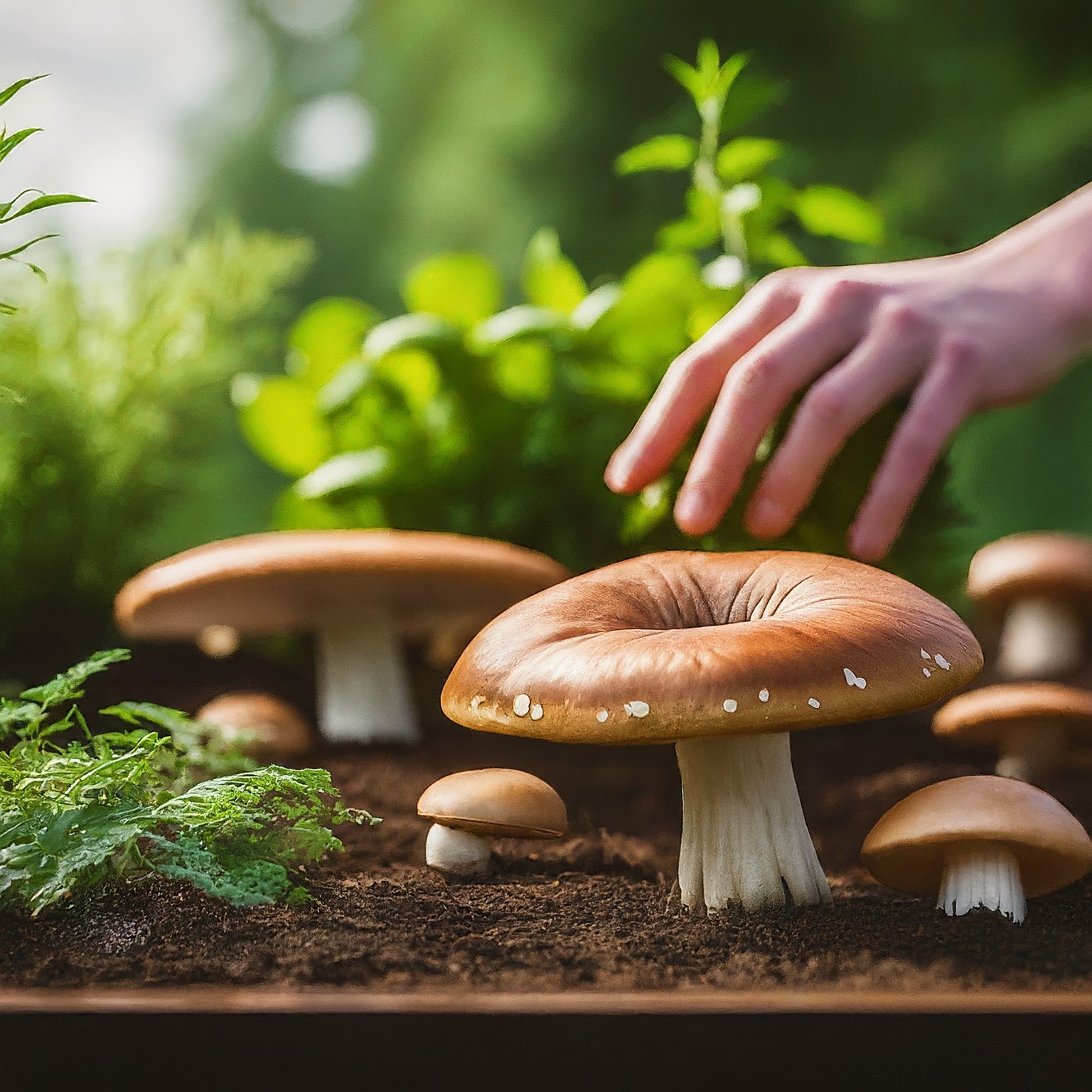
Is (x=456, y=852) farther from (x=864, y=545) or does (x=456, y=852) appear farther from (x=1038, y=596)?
(x=1038, y=596)

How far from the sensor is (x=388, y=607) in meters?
1.91

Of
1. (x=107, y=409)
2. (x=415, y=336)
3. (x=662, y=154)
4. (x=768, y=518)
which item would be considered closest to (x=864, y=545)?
(x=768, y=518)

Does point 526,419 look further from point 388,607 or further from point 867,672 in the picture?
point 867,672

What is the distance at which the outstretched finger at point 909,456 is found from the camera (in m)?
1.20

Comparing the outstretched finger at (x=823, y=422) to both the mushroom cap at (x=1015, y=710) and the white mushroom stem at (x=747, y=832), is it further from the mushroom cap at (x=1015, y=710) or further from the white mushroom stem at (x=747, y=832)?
the mushroom cap at (x=1015, y=710)

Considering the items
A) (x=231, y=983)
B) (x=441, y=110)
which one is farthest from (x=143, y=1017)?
(x=441, y=110)

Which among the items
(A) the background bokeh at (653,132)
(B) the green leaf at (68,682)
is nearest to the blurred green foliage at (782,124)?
(A) the background bokeh at (653,132)

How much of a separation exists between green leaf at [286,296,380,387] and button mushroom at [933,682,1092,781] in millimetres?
1492

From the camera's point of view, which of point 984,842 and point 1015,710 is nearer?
point 984,842

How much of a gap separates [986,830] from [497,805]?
480 mm

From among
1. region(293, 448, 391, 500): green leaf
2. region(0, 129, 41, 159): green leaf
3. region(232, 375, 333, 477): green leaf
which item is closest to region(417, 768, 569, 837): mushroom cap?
region(0, 129, 41, 159): green leaf

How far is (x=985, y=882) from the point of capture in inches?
39.7

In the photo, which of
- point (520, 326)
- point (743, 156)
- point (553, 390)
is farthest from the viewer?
point (553, 390)

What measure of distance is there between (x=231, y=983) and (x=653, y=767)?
3.13 feet
